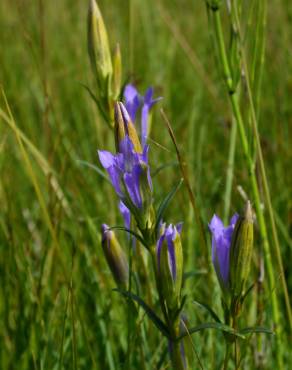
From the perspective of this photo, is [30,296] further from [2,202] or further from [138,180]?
[138,180]

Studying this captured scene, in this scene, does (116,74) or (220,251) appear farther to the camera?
(116,74)

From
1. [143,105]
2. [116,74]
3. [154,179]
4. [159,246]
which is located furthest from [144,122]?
[154,179]

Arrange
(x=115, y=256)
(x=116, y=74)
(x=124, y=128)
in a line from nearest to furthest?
(x=124, y=128), (x=115, y=256), (x=116, y=74)

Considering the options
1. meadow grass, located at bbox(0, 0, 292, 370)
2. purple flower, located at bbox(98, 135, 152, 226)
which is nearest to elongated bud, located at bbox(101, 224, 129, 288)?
meadow grass, located at bbox(0, 0, 292, 370)

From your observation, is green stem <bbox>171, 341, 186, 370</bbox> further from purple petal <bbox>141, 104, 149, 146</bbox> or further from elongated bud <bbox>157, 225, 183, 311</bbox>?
purple petal <bbox>141, 104, 149, 146</bbox>

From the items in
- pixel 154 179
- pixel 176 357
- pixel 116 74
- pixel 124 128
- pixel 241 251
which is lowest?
pixel 176 357

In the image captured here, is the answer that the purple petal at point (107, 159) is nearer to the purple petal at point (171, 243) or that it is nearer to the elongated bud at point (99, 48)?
the purple petal at point (171, 243)

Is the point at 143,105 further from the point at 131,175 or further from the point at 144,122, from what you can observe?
the point at 131,175
